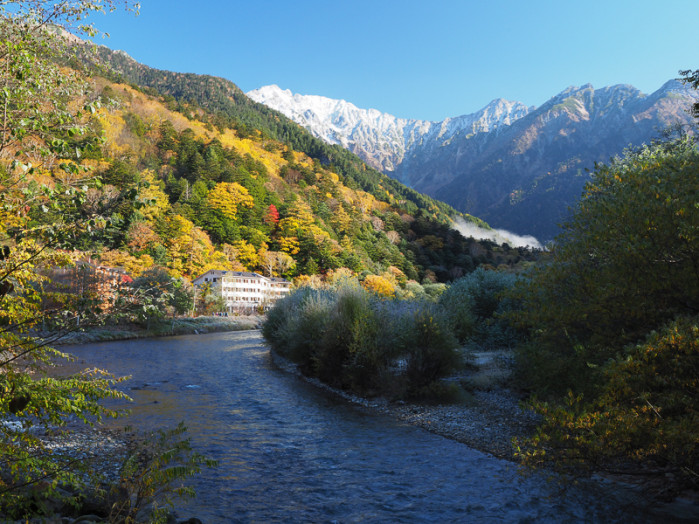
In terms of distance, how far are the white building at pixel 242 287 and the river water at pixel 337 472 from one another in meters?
49.8

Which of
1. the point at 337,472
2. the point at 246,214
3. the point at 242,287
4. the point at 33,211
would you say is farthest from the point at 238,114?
the point at 33,211

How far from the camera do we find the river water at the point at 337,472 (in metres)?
6.86

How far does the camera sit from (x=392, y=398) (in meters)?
15.1

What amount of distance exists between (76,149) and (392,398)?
45.2 feet

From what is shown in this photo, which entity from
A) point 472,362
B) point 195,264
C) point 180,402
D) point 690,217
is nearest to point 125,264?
point 195,264

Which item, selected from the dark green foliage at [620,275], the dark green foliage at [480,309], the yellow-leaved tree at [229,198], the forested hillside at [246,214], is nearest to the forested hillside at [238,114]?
the forested hillside at [246,214]

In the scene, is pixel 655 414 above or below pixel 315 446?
above

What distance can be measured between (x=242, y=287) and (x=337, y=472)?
64.0 metres

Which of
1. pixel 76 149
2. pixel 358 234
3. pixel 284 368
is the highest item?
pixel 358 234

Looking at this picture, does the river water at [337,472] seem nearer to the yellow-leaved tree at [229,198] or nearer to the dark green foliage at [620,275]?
the dark green foliage at [620,275]

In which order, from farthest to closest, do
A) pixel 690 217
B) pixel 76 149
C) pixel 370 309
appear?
1. pixel 370 309
2. pixel 690 217
3. pixel 76 149

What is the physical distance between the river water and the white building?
49818 mm

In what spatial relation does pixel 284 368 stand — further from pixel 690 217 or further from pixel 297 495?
pixel 690 217

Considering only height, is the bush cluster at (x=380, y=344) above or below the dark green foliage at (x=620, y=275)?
below
